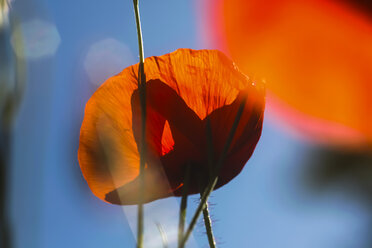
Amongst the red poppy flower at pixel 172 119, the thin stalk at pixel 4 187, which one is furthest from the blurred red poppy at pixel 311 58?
the thin stalk at pixel 4 187

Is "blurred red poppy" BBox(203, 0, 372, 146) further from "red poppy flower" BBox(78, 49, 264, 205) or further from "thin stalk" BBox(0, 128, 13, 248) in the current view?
"thin stalk" BBox(0, 128, 13, 248)

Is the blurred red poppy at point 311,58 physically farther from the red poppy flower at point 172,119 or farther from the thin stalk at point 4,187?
the thin stalk at point 4,187

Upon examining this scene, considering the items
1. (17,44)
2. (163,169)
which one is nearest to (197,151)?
(163,169)

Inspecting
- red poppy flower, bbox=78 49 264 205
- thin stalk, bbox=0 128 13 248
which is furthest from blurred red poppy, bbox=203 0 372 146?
thin stalk, bbox=0 128 13 248

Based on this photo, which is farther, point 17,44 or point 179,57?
point 179,57

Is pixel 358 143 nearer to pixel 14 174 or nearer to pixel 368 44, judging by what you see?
pixel 368 44

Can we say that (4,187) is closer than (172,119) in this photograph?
Yes
